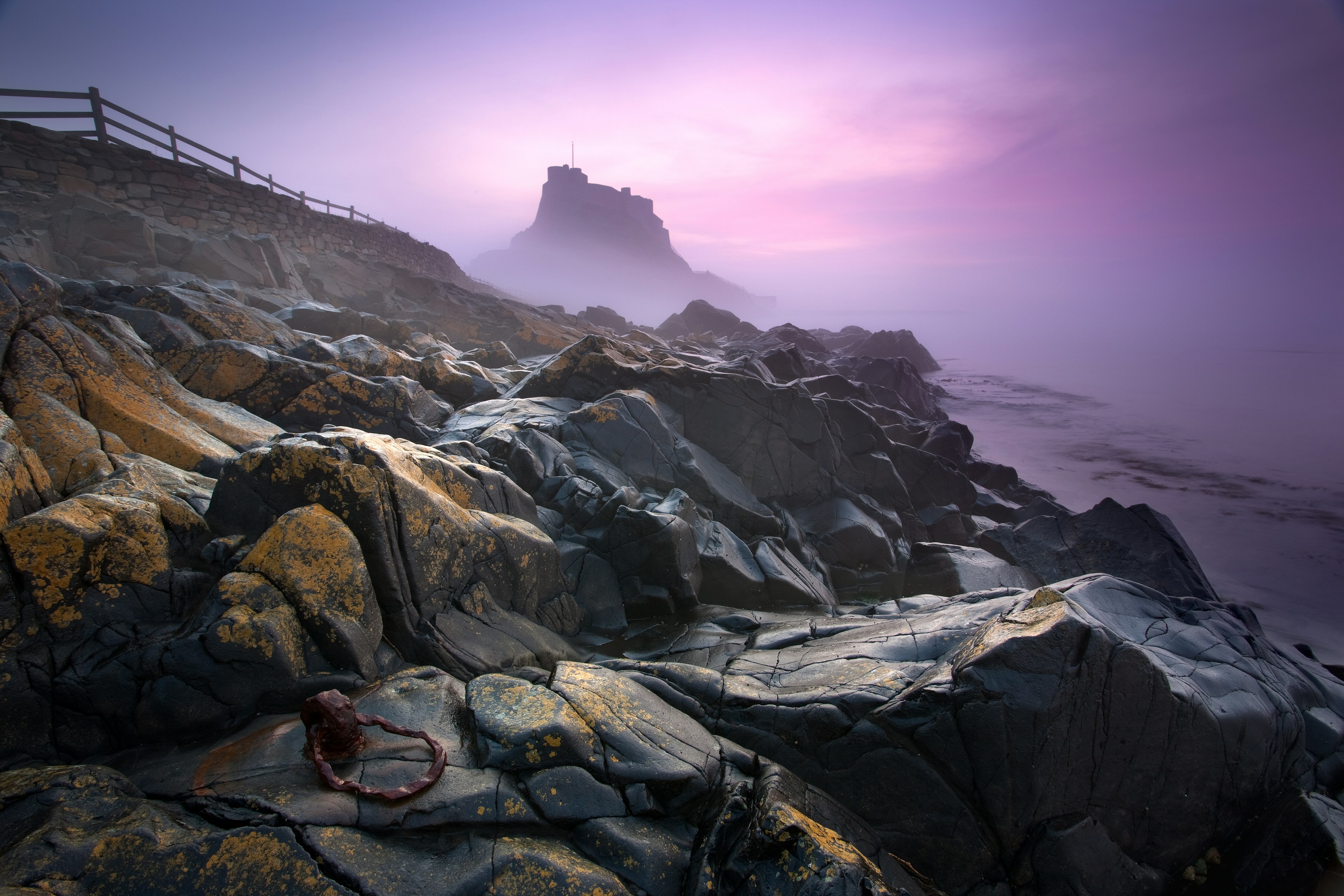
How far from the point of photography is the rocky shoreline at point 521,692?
12.7 feet

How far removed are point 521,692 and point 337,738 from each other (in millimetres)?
1504

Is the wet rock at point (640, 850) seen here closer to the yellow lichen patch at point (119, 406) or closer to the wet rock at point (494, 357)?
the yellow lichen patch at point (119, 406)

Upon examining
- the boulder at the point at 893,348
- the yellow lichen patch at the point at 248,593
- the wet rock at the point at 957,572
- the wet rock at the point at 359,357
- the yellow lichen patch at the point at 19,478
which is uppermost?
the boulder at the point at 893,348

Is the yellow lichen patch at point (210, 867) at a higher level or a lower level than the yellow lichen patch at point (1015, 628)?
lower

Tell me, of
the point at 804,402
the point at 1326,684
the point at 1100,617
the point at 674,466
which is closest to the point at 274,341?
the point at 674,466

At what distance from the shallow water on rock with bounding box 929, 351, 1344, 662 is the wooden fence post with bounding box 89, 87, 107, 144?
132 ft

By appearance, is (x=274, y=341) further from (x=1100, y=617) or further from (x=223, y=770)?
(x=1100, y=617)

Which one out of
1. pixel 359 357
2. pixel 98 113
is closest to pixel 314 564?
pixel 359 357

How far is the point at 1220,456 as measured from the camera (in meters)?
33.8

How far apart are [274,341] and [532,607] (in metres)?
10.6

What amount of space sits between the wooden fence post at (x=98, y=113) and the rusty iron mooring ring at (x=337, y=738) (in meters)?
26.0

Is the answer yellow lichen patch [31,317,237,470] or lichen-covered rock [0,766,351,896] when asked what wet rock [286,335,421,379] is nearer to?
yellow lichen patch [31,317,237,470]

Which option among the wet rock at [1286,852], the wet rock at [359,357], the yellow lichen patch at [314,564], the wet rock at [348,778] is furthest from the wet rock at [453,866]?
the wet rock at [359,357]

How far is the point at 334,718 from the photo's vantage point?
421 cm
